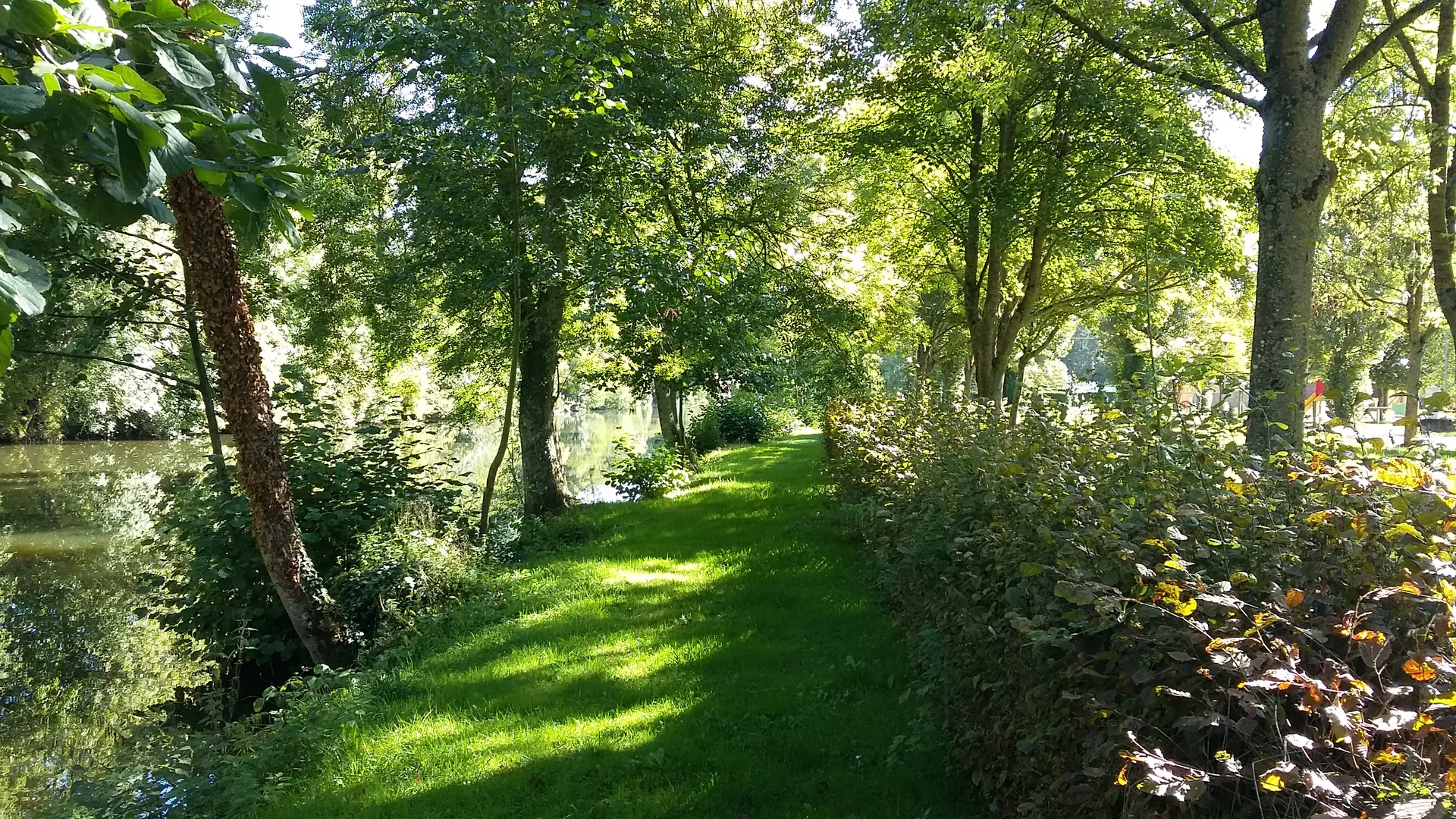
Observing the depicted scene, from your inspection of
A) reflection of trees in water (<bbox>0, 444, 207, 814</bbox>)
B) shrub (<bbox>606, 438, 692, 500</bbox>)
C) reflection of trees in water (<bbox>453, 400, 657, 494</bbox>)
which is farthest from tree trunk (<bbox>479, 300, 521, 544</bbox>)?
shrub (<bbox>606, 438, 692, 500</bbox>)

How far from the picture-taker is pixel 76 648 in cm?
1010

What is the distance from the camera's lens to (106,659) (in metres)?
9.77

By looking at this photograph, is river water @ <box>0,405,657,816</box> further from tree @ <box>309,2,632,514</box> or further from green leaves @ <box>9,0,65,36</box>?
green leaves @ <box>9,0,65,36</box>

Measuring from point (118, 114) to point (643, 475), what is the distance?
42.6 feet

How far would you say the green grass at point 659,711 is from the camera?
13.7ft

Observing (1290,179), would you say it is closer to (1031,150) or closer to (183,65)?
(183,65)

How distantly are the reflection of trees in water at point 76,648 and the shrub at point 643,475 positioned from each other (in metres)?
6.77

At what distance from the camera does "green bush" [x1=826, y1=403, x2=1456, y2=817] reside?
1.82 meters

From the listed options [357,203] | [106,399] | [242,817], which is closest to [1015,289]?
[357,203]

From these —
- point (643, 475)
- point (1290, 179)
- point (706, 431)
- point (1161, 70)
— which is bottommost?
point (643, 475)

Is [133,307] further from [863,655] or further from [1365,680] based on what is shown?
[1365,680]

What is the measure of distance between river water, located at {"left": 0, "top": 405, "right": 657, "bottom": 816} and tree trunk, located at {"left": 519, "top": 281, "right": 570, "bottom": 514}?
2.20m

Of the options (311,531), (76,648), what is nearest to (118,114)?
(311,531)

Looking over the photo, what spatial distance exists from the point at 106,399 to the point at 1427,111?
35458 mm
